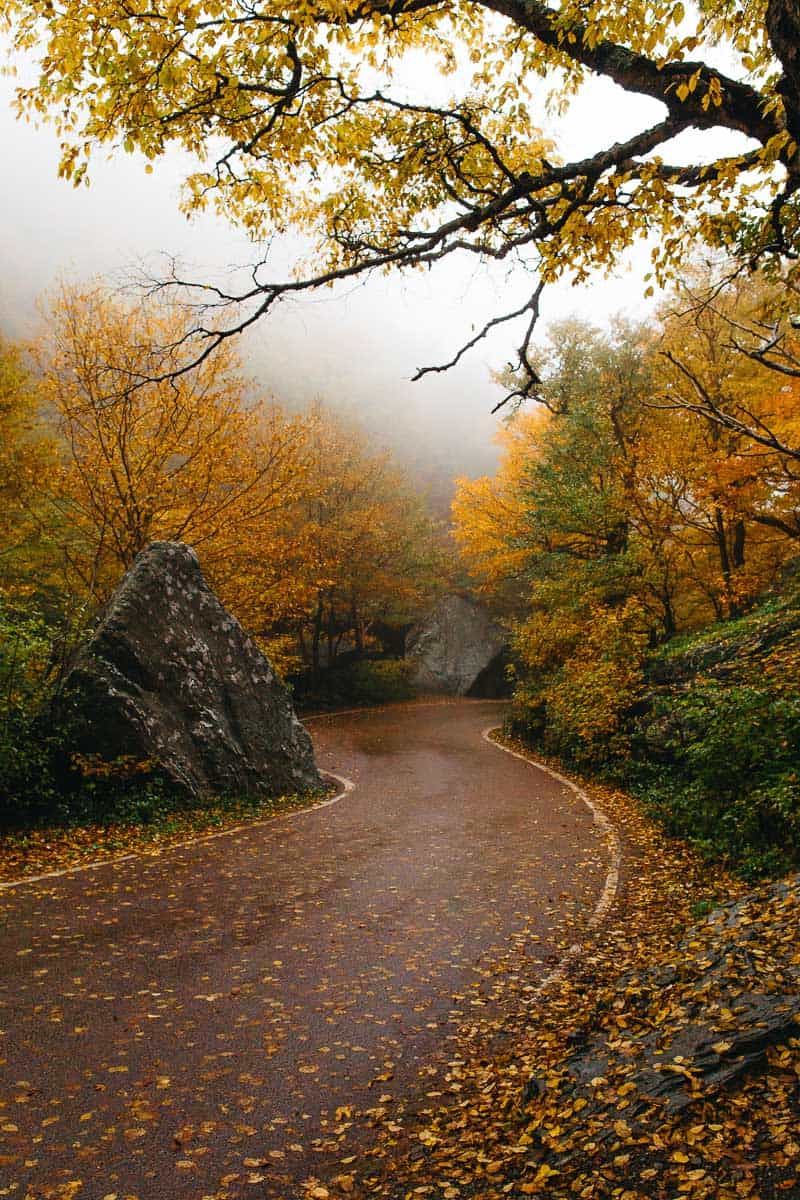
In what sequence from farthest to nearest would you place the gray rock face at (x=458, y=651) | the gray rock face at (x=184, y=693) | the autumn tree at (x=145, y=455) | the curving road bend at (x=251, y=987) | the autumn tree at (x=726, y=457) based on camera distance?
1. the gray rock face at (x=458, y=651)
2. the autumn tree at (x=726, y=457)
3. the autumn tree at (x=145, y=455)
4. the gray rock face at (x=184, y=693)
5. the curving road bend at (x=251, y=987)

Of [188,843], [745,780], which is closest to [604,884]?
[745,780]

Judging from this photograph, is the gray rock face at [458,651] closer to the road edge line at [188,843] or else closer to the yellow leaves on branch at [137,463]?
the yellow leaves on branch at [137,463]

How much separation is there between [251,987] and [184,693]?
6522mm

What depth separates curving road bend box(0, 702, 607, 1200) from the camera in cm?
356

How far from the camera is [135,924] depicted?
6473mm

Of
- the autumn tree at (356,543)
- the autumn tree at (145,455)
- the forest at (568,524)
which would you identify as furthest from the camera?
the autumn tree at (356,543)

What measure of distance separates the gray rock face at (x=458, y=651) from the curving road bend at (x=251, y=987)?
2406 cm

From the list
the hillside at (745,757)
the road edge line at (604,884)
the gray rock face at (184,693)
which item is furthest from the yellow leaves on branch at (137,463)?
the hillside at (745,757)

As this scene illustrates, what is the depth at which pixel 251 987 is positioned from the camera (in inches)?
212

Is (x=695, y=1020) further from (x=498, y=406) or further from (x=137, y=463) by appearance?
(x=137, y=463)

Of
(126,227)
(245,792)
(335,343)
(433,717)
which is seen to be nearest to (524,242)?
(245,792)

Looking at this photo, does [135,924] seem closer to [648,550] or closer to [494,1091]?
[494,1091]

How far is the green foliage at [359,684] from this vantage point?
29844mm

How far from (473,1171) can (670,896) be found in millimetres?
4833
